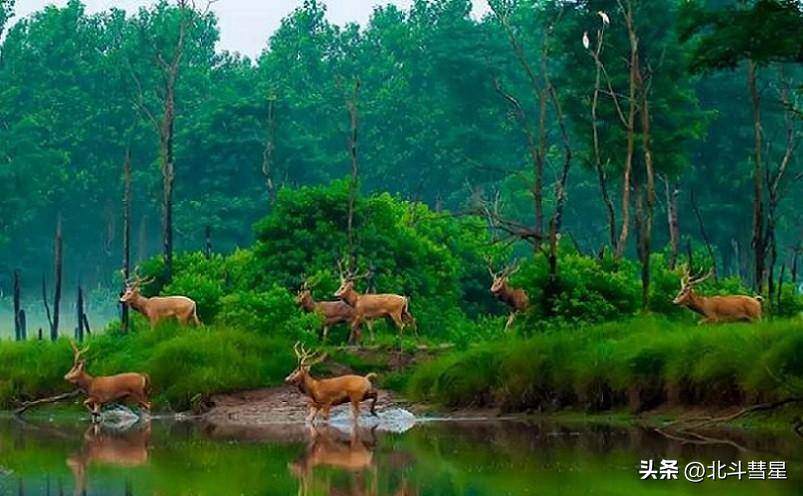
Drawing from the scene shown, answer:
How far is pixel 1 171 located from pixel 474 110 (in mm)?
17778

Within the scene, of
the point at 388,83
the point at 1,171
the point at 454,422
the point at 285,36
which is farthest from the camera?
the point at 285,36

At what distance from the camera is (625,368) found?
26906 millimetres

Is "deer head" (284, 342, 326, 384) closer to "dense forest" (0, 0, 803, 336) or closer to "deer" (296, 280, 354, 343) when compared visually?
"deer" (296, 280, 354, 343)

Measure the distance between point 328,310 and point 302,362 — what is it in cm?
577

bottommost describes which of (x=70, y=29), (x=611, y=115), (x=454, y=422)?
(x=454, y=422)

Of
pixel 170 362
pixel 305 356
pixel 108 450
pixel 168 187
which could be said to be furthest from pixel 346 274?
pixel 108 450

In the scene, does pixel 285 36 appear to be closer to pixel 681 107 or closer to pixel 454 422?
pixel 681 107

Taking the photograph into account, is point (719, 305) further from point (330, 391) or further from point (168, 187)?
point (168, 187)

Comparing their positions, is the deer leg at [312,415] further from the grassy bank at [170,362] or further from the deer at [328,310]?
the deer at [328,310]

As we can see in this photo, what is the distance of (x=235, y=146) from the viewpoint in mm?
70000

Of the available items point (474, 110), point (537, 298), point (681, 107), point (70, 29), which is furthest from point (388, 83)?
point (537, 298)

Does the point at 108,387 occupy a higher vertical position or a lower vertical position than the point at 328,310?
lower

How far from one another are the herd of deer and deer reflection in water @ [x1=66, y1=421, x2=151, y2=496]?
1.05m

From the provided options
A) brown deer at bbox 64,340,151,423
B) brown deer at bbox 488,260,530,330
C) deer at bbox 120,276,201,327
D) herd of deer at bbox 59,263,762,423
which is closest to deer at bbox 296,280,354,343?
herd of deer at bbox 59,263,762,423
